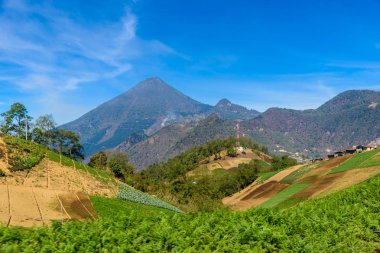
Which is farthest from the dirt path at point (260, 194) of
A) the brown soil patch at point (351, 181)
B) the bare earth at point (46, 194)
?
the bare earth at point (46, 194)

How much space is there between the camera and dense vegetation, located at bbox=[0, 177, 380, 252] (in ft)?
31.3

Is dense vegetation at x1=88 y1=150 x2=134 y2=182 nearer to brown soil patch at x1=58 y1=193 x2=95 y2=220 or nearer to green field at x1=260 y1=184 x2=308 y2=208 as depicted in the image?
green field at x1=260 y1=184 x2=308 y2=208

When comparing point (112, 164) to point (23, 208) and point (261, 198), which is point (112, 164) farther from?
point (23, 208)

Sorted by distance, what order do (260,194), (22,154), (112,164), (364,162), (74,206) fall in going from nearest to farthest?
(74,206) → (22,154) → (364,162) → (260,194) → (112,164)

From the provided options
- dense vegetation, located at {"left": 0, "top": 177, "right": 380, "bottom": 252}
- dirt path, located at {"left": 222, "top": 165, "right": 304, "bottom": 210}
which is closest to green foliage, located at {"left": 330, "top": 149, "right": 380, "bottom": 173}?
dirt path, located at {"left": 222, "top": 165, "right": 304, "bottom": 210}

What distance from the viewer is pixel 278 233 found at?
11461 millimetres

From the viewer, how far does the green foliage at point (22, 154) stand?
47938 millimetres

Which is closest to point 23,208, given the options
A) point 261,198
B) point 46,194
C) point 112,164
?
Result: point 46,194

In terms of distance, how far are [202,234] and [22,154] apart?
48.3m

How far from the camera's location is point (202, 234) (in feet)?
35.9

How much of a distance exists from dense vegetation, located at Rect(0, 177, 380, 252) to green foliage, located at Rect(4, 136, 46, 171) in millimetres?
40752

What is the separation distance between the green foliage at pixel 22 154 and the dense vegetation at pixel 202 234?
1604 inches

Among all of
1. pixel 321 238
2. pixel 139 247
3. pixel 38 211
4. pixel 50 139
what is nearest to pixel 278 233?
pixel 321 238

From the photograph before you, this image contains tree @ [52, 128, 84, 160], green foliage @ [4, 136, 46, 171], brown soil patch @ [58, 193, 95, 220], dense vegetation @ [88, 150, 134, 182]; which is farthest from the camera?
tree @ [52, 128, 84, 160]
